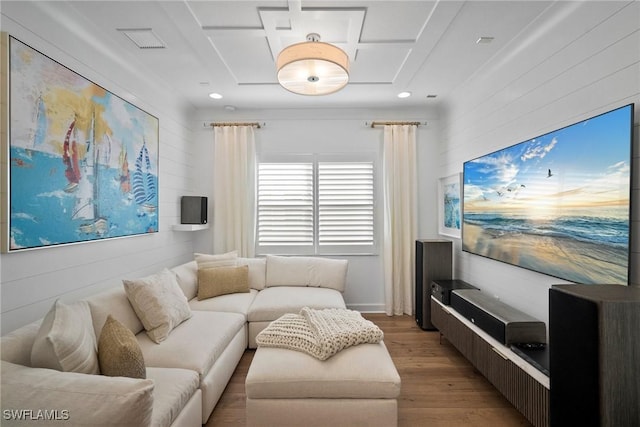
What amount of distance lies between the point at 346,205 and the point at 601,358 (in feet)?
10.6

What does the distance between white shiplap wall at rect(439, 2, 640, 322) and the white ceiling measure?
4.3 inches

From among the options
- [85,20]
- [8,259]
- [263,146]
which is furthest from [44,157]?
[263,146]

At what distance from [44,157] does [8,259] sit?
65 cm

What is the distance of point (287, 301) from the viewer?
3.16 meters

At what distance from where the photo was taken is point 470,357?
2500 mm

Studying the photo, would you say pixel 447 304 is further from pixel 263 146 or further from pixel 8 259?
pixel 8 259

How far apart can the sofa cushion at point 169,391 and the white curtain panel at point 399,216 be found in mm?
2841

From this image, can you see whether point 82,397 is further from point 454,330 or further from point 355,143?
point 355,143

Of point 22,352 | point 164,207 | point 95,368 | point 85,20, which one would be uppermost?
point 85,20

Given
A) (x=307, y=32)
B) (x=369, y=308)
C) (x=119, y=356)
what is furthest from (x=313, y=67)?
(x=369, y=308)

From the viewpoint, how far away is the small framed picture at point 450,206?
12.0 feet

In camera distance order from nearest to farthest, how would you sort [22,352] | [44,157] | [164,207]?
[22,352] < [44,157] < [164,207]

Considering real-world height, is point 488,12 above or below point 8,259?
above

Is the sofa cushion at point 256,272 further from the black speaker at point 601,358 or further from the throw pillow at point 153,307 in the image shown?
the black speaker at point 601,358
